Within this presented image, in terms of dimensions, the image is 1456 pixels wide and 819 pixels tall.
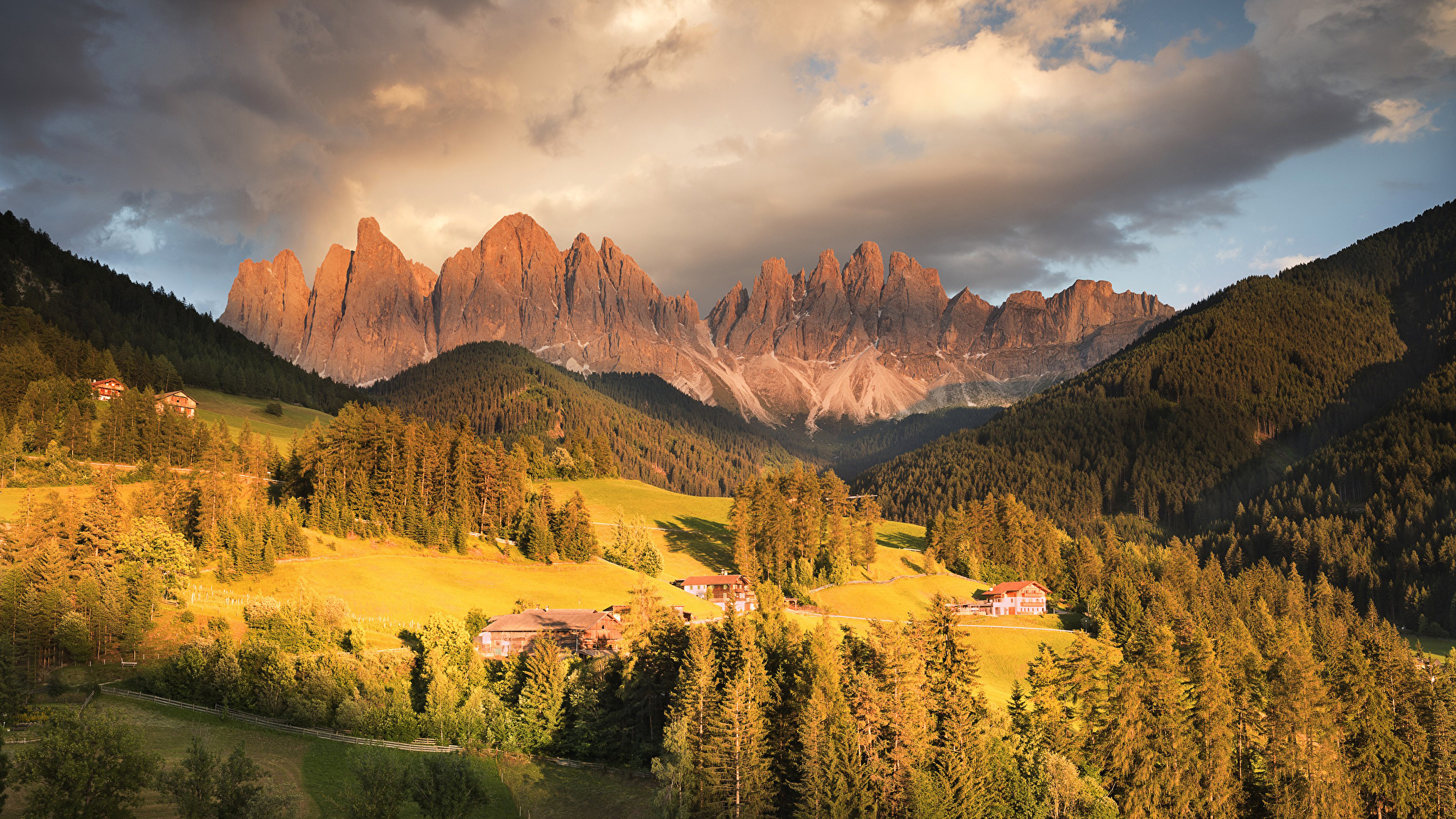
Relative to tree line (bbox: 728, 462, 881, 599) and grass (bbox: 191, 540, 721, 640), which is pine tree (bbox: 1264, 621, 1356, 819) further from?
tree line (bbox: 728, 462, 881, 599)

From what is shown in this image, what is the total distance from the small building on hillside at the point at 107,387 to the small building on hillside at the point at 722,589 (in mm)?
89573

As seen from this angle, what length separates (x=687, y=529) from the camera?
143625 millimetres

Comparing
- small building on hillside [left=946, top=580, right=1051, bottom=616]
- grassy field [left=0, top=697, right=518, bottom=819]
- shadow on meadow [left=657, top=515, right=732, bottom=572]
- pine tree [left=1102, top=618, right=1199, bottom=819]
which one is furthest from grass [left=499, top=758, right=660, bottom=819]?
small building on hillside [left=946, top=580, right=1051, bottom=616]

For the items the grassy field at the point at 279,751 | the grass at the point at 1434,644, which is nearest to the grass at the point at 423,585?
the grassy field at the point at 279,751

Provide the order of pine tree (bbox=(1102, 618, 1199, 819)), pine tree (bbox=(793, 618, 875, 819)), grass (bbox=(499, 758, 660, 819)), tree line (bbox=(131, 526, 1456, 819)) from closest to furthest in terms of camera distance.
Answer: pine tree (bbox=(793, 618, 875, 819)) < tree line (bbox=(131, 526, 1456, 819)) < grass (bbox=(499, 758, 660, 819)) < pine tree (bbox=(1102, 618, 1199, 819))

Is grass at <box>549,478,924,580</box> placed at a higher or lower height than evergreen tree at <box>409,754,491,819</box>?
higher

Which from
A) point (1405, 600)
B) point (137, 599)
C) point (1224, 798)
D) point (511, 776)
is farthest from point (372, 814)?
point (1405, 600)

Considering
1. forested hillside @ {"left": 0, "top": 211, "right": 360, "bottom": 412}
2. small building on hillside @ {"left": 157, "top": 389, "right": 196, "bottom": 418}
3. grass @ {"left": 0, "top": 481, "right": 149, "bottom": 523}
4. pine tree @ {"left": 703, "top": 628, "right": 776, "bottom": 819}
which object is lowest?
pine tree @ {"left": 703, "top": 628, "right": 776, "bottom": 819}

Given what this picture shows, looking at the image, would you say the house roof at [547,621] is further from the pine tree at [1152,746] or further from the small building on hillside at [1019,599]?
the small building on hillside at [1019,599]

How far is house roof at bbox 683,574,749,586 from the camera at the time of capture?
11006 cm

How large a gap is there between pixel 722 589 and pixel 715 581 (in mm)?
1423

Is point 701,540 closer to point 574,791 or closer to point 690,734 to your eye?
point 574,791

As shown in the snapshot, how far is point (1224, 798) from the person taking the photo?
182 feet

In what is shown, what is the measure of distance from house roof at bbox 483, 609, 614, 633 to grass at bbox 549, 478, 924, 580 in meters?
37.6
